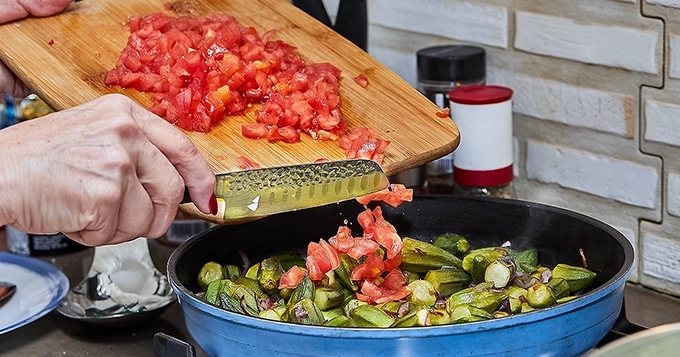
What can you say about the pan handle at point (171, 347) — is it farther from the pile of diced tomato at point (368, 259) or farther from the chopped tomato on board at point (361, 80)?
the chopped tomato on board at point (361, 80)

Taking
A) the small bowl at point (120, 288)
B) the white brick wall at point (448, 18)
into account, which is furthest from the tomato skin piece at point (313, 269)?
the white brick wall at point (448, 18)

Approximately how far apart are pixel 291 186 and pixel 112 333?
63 cm

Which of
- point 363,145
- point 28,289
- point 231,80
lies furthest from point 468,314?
point 28,289

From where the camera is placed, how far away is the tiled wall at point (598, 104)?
185cm

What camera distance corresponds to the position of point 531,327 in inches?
49.1

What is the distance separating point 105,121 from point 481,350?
56 cm

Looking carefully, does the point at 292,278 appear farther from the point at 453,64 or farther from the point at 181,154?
the point at 453,64

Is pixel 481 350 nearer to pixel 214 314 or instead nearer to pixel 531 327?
pixel 531 327

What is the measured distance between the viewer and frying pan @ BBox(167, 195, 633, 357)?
48.5 inches

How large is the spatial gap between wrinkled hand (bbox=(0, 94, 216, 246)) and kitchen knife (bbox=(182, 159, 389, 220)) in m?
0.09

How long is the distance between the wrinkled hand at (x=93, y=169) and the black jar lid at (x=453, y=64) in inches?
35.2

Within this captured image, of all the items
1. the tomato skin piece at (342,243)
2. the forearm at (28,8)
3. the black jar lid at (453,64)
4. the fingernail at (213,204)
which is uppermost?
the forearm at (28,8)

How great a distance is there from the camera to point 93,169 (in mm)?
1208

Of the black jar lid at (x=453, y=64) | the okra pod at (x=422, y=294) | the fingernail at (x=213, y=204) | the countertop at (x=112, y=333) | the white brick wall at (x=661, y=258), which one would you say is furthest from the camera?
the black jar lid at (x=453, y=64)
